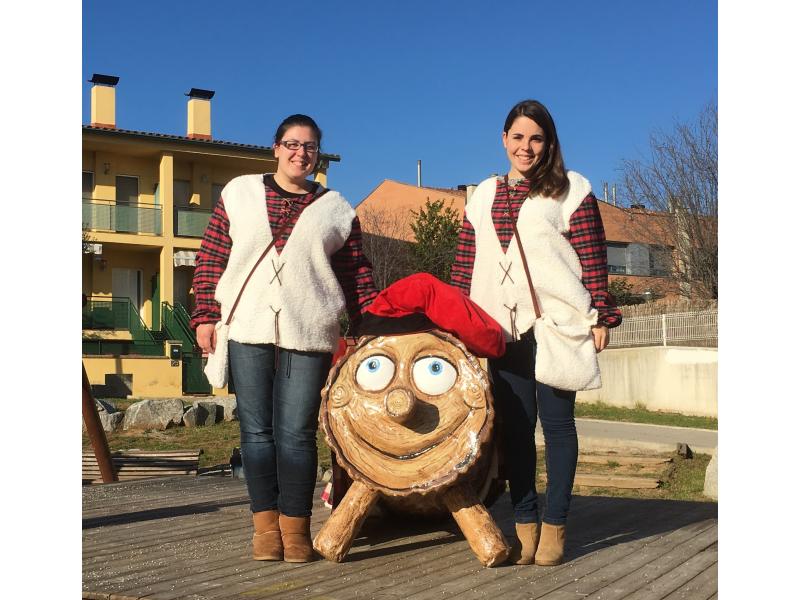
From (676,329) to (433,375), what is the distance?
63.7 feet

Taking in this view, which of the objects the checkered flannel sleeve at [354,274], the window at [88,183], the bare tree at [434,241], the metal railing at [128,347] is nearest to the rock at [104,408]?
the metal railing at [128,347]

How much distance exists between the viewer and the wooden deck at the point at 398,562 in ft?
13.3

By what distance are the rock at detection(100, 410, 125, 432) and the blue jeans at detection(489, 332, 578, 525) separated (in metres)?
13.7

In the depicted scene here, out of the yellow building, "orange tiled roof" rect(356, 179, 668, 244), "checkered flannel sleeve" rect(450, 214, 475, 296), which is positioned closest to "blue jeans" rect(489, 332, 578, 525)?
"checkered flannel sleeve" rect(450, 214, 475, 296)

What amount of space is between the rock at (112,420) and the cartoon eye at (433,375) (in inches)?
540

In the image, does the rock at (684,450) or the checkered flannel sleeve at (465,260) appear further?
the rock at (684,450)

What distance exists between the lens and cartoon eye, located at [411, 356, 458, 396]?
4.64 meters

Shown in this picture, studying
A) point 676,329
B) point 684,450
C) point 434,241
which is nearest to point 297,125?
point 684,450

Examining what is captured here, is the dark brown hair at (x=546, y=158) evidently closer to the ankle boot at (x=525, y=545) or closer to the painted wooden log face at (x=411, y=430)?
the painted wooden log face at (x=411, y=430)

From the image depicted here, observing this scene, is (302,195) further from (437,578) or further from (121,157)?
(121,157)

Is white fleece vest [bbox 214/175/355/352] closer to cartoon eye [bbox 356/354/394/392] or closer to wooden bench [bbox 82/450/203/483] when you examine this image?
cartoon eye [bbox 356/354/394/392]
